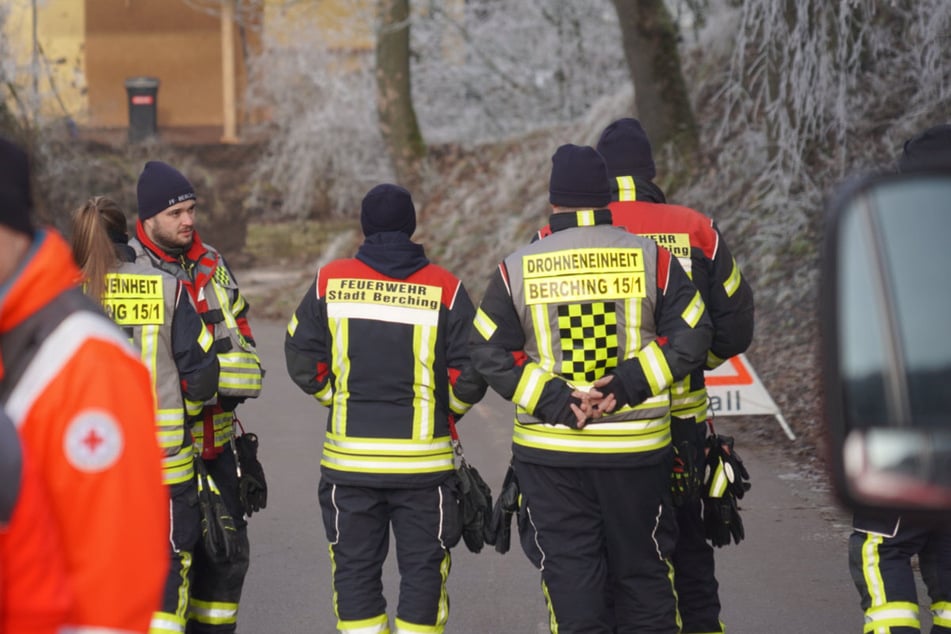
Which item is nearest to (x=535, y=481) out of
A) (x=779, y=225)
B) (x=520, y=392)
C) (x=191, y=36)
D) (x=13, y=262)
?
(x=520, y=392)

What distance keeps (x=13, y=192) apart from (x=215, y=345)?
2.95 m

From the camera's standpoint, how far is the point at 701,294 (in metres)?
5.62

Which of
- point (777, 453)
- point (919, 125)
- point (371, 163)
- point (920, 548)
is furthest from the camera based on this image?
point (371, 163)

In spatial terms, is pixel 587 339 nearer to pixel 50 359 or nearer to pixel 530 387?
pixel 530 387

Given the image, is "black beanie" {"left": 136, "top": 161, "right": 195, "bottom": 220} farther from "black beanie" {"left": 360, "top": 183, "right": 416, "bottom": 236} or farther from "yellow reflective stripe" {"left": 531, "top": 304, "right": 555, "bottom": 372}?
"yellow reflective stripe" {"left": 531, "top": 304, "right": 555, "bottom": 372}

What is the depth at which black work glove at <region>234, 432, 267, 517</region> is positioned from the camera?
5.69 m

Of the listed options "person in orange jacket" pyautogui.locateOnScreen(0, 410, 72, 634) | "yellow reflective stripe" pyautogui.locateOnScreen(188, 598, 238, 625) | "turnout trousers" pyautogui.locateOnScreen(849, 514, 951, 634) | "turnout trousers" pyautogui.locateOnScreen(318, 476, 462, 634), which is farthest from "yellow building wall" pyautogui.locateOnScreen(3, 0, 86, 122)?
"person in orange jacket" pyautogui.locateOnScreen(0, 410, 72, 634)

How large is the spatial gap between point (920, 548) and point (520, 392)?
1424mm

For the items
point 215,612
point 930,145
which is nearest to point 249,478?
point 215,612

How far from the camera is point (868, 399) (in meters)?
2.03

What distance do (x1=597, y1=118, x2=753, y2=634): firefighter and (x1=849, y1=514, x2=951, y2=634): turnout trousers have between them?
756mm

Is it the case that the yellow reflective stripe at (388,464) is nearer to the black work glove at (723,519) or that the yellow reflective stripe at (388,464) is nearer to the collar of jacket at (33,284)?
the black work glove at (723,519)

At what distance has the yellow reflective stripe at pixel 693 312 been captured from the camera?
5102 mm

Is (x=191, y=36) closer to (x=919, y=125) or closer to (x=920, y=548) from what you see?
(x=919, y=125)
